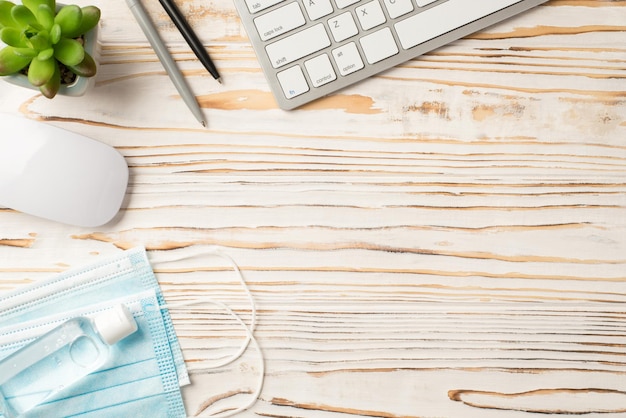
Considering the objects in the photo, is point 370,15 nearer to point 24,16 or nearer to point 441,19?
point 441,19

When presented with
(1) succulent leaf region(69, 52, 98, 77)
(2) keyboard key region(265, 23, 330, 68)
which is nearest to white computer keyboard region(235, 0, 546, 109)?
(2) keyboard key region(265, 23, 330, 68)

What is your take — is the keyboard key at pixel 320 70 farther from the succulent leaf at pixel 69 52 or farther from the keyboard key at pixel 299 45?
the succulent leaf at pixel 69 52

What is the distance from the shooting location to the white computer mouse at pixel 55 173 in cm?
61

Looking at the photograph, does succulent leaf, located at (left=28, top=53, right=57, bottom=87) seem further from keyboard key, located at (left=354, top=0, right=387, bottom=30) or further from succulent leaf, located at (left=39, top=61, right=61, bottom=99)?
keyboard key, located at (left=354, top=0, right=387, bottom=30)

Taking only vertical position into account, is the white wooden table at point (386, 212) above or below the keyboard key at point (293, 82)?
below

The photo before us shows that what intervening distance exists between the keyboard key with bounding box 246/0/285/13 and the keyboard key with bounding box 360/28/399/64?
10cm

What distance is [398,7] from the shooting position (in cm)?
63

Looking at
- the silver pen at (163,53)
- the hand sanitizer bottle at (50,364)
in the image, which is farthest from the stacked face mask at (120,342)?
the silver pen at (163,53)

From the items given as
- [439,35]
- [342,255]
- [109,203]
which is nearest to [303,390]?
[342,255]

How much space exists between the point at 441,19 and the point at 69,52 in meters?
0.35

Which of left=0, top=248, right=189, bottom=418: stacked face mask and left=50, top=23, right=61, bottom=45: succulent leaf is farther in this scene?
left=0, top=248, right=189, bottom=418: stacked face mask

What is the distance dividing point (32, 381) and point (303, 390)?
28 centimetres

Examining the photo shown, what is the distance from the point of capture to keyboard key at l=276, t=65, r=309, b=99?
0.63 metres

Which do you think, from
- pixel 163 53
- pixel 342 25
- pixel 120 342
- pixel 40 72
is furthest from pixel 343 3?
pixel 120 342
